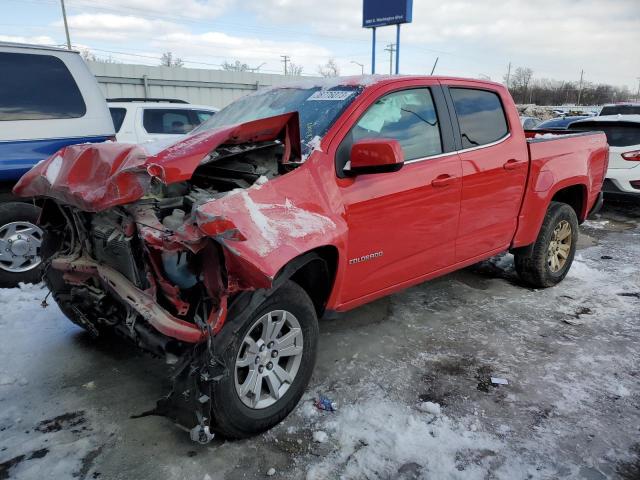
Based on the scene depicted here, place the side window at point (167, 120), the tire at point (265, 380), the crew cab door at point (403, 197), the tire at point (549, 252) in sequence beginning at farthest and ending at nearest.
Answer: the side window at point (167, 120) → the tire at point (549, 252) → the crew cab door at point (403, 197) → the tire at point (265, 380)

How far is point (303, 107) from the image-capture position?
3504 mm

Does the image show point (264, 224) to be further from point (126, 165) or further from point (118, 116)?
point (118, 116)

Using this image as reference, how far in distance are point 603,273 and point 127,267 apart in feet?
17.1

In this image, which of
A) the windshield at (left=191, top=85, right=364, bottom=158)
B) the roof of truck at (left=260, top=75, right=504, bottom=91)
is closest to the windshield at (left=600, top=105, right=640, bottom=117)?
the roof of truck at (left=260, top=75, right=504, bottom=91)

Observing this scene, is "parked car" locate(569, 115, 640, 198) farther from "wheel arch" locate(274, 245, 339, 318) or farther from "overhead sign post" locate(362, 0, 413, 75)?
"overhead sign post" locate(362, 0, 413, 75)

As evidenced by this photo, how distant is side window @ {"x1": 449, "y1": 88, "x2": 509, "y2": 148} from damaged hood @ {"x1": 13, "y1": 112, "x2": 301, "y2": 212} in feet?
5.54

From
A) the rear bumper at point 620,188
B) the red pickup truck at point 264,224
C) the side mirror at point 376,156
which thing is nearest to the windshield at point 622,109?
the rear bumper at point 620,188

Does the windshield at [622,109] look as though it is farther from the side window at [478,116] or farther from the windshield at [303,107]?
the windshield at [303,107]

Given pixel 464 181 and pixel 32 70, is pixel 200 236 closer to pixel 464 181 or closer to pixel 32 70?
pixel 464 181

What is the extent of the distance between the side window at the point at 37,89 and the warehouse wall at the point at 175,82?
A: 11044 millimetres

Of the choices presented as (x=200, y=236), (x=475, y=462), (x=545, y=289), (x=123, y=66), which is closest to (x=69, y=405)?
(x=200, y=236)

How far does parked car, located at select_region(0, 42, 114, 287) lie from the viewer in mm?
4590

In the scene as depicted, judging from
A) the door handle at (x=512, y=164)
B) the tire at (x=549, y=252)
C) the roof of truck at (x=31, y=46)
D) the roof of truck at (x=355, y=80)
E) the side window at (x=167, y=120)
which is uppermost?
the roof of truck at (x=31, y=46)

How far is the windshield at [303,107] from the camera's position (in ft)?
10.6
